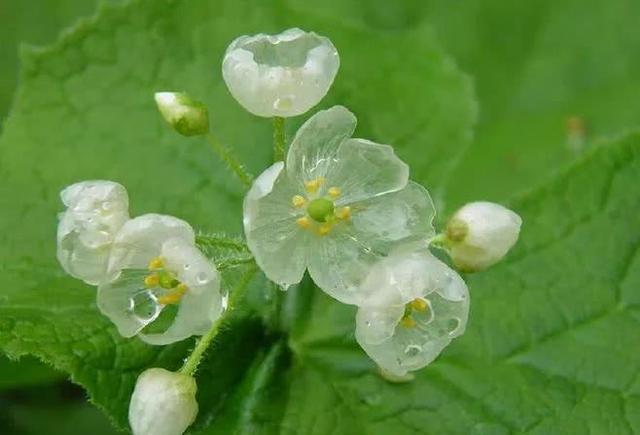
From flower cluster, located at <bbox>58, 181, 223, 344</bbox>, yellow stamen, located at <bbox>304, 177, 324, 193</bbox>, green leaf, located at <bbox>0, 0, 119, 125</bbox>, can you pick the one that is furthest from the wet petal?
green leaf, located at <bbox>0, 0, 119, 125</bbox>

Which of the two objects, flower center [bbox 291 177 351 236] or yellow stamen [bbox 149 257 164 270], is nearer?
yellow stamen [bbox 149 257 164 270]

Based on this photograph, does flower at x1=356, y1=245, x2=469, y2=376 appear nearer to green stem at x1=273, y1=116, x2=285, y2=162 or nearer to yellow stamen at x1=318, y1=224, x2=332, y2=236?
yellow stamen at x1=318, y1=224, x2=332, y2=236

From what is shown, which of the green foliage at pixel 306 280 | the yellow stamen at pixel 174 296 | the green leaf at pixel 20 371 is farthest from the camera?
the green leaf at pixel 20 371

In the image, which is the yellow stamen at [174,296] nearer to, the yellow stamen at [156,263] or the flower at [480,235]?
the yellow stamen at [156,263]

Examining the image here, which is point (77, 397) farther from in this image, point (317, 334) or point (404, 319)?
point (404, 319)

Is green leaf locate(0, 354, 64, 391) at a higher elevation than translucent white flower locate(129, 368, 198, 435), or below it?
below

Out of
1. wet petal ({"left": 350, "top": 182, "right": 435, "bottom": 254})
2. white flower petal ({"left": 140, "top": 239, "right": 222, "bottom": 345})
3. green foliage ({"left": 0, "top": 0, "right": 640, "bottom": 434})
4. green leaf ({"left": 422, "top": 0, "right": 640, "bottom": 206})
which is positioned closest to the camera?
white flower petal ({"left": 140, "top": 239, "right": 222, "bottom": 345})

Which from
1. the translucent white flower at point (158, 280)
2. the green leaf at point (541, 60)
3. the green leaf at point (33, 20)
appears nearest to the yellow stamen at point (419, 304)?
the translucent white flower at point (158, 280)
